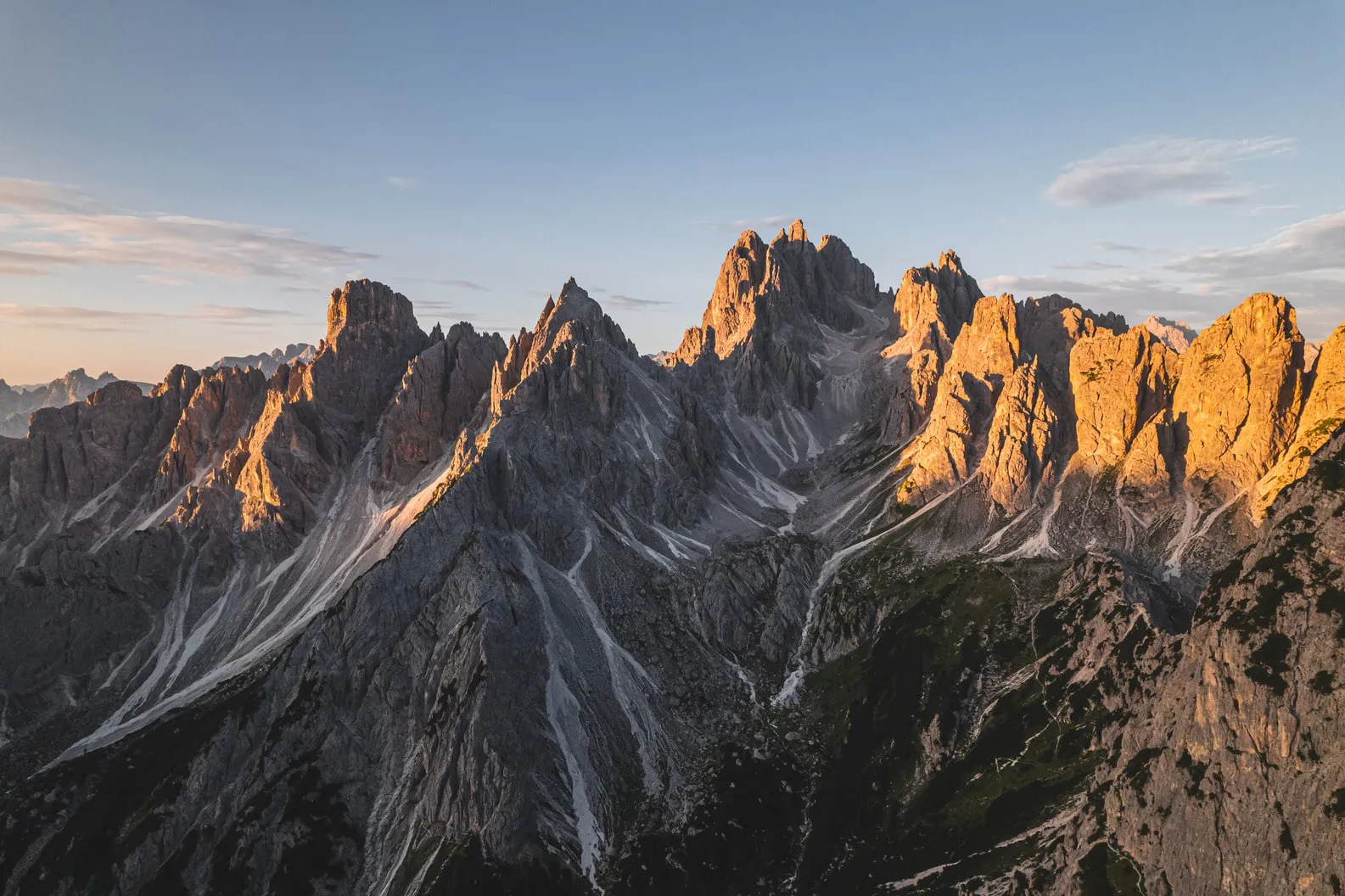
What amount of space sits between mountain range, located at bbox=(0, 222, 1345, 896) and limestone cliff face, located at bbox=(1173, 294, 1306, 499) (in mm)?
572

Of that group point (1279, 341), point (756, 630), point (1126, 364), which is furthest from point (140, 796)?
point (1279, 341)

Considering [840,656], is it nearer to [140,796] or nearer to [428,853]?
[428,853]

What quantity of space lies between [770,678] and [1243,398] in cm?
10752

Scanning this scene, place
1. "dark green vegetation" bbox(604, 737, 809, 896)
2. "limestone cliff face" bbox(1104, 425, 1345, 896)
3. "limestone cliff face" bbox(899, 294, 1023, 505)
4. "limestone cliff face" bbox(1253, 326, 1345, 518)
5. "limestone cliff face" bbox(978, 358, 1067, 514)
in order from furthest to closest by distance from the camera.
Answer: "limestone cliff face" bbox(899, 294, 1023, 505) < "limestone cliff face" bbox(978, 358, 1067, 514) < "limestone cliff face" bbox(1253, 326, 1345, 518) < "dark green vegetation" bbox(604, 737, 809, 896) < "limestone cliff face" bbox(1104, 425, 1345, 896)

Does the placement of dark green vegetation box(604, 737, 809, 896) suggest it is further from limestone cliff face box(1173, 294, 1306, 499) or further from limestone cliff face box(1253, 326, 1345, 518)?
limestone cliff face box(1173, 294, 1306, 499)

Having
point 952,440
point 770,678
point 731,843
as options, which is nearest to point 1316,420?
point 952,440

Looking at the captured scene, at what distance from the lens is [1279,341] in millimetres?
135875

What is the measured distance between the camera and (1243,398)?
138 meters

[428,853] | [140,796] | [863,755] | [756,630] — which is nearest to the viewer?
[428,853]

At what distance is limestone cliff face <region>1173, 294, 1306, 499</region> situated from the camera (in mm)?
133000

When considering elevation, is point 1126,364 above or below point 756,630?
above

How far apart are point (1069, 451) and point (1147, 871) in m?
111

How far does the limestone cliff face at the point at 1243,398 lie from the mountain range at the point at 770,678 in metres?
0.57

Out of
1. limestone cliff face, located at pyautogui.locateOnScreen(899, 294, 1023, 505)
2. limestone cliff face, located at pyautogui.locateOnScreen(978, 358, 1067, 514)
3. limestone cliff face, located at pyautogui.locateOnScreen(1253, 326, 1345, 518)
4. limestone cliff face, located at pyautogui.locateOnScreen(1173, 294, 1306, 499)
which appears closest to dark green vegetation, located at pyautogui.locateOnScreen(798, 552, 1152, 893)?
limestone cliff face, located at pyautogui.locateOnScreen(978, 358, 1067, 514)
